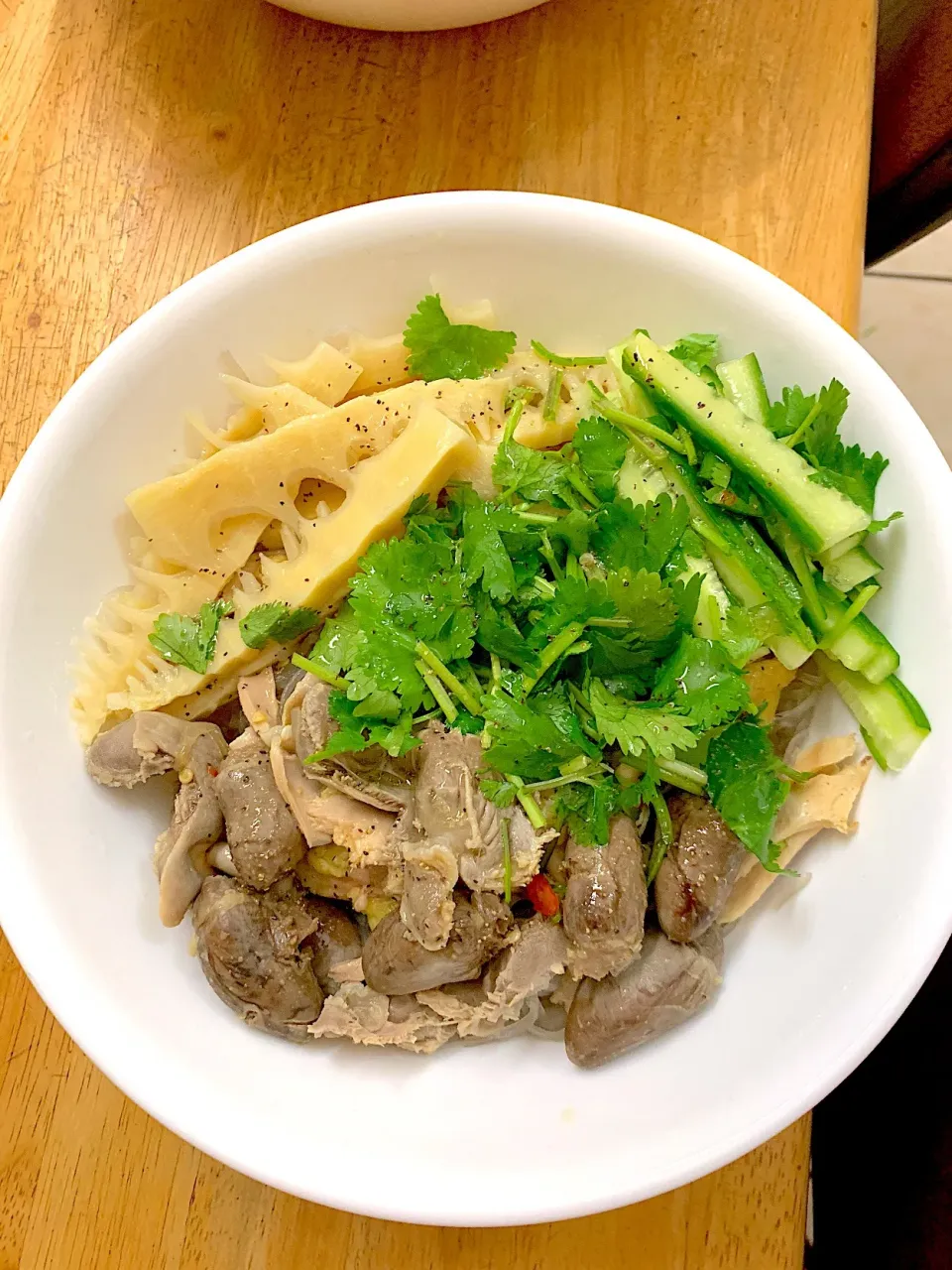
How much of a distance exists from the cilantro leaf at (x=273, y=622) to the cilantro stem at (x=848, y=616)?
71 centimetres

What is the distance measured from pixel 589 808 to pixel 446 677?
10.1 inches

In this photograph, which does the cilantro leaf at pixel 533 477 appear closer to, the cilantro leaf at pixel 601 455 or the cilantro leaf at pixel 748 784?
the cilantro leaf at pixel 601 455

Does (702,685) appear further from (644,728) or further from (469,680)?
(469,680)

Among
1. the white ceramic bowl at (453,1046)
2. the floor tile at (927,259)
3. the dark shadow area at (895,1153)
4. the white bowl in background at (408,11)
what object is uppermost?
the white bowl in background at (408,11)

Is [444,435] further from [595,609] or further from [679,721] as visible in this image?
[679,721]

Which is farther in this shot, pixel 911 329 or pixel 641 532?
pixel 911 329

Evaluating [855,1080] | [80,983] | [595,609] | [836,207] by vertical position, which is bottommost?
[855,1080]

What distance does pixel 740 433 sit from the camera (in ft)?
4.47

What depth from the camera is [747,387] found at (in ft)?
4.64

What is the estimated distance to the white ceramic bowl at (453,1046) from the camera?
1.22 metres

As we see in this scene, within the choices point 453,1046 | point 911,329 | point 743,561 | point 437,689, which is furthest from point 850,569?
point 911,329

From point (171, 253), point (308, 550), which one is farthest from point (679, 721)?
point (171, 253)

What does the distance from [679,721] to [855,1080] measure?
142 centimetres

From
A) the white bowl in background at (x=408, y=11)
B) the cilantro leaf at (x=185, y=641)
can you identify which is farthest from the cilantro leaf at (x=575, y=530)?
the white bowl in background at (x=408, y=11)
